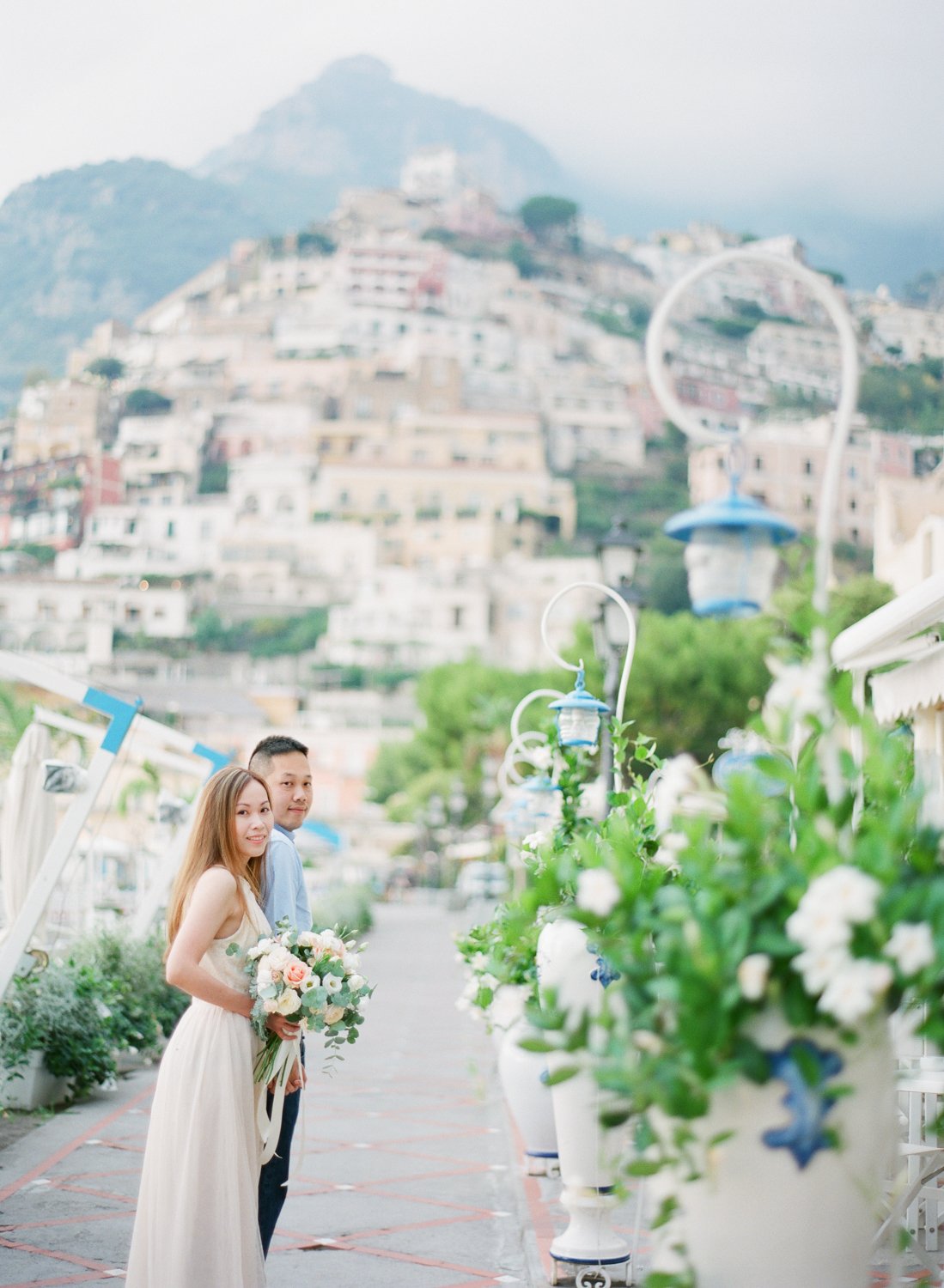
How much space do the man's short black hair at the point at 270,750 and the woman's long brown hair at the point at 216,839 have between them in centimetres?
41

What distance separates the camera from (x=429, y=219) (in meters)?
151

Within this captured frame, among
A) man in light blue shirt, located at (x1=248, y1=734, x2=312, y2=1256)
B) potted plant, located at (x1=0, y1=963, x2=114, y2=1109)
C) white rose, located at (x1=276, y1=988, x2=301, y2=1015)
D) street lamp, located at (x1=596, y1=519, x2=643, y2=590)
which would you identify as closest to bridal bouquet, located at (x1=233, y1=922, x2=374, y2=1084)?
white rose, located at (x1=276, y1=988, x2=301, y2=1015)

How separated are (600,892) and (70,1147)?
4.52 m

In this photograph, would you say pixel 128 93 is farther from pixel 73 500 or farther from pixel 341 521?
pixel 341 521

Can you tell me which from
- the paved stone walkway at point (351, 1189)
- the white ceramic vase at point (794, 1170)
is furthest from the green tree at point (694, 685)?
the white ceramic vase at point (794, 1170)

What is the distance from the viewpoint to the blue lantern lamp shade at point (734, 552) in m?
3.27

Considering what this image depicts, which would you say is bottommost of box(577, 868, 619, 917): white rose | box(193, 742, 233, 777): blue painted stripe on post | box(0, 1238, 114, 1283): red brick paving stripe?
box(0, 1238, 114, 1283): red brick paving stripe

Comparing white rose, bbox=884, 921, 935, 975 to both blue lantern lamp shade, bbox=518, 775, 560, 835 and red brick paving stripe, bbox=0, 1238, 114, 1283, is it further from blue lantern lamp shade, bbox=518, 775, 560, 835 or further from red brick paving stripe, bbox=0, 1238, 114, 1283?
blue lantern lamp shade, bbox=518, 775, 560, 835

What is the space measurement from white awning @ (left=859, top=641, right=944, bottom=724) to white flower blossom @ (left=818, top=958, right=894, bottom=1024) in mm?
3378

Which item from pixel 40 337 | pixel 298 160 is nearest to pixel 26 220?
pixel 40 337

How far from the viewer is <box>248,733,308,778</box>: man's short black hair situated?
4031mm

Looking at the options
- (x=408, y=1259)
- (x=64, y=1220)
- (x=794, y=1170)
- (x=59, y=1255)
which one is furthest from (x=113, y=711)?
(x=794, y=1170)

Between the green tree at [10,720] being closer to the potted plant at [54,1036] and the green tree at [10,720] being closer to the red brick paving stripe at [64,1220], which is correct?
the potted plant at [54,1036]

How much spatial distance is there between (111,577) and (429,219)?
5533 centimetres
